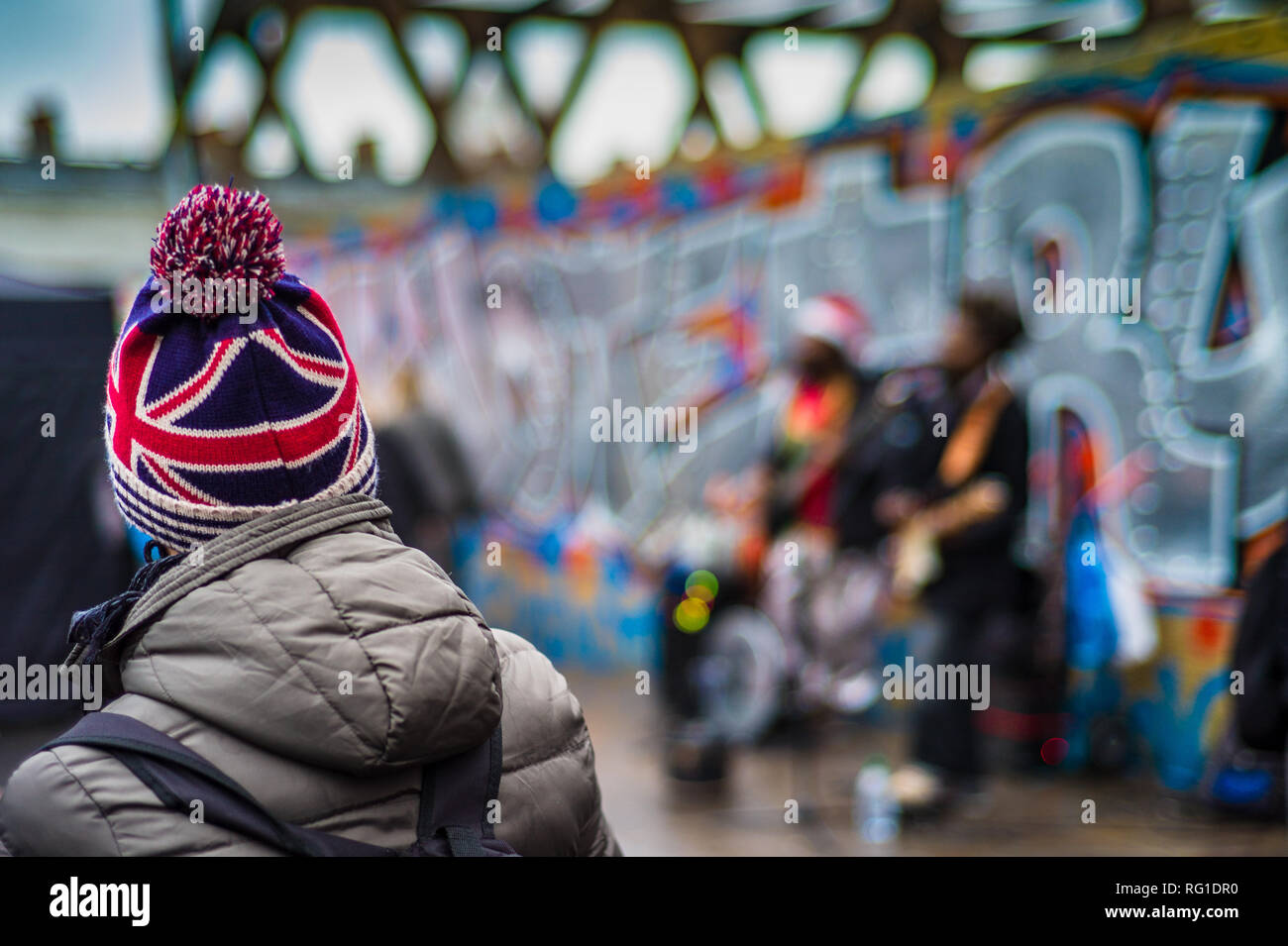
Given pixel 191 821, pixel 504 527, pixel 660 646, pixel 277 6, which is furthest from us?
pixel 504 527

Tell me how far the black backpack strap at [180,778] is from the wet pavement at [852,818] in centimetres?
421

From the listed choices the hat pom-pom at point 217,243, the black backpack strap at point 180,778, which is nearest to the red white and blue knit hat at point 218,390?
the hat pom-pom at point 217,243

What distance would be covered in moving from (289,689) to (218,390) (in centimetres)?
33

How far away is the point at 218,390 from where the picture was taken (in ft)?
4.45

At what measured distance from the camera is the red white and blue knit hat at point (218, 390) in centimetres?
136

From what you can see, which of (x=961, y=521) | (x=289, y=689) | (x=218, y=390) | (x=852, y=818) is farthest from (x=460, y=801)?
(x=852, y=818)

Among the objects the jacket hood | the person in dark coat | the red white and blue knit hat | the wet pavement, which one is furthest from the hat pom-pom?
the person in dark coat

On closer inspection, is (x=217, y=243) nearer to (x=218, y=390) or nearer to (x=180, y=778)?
(x=218, y=390)

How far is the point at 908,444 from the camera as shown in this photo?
230 inches

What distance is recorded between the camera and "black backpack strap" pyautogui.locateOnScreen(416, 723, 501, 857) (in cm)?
134
